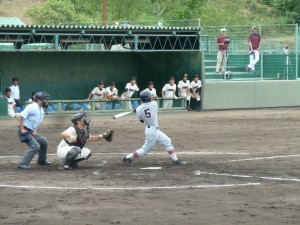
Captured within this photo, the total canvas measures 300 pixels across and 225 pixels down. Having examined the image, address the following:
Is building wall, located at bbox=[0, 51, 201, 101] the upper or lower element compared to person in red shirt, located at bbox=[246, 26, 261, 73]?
lower

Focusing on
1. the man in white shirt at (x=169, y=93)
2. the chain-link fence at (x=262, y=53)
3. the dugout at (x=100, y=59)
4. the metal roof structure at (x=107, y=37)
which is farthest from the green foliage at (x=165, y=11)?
the man in white shirt at (x=169, y=93)

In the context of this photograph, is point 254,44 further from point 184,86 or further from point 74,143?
point 74,143

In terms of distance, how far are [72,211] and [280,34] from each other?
3135 cm

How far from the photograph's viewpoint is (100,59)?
1545 inches

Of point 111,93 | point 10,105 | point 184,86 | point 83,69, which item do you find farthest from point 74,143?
point 83,69

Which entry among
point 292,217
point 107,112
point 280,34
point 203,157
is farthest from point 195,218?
point 280,34

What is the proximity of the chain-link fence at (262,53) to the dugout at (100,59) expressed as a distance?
1695 mm

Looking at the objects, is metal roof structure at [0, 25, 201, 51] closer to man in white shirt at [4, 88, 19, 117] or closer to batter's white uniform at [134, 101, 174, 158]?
man in white shirt at [4, 88, 19, 117]

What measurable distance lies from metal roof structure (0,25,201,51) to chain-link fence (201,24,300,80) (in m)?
1.84

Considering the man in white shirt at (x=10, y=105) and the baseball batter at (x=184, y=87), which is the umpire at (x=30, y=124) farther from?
the baseball batter at (x=184, y=87)

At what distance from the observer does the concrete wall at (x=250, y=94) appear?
37.7 meters

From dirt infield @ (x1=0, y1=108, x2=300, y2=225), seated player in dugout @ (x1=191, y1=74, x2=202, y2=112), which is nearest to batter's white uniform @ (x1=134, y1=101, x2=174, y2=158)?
dirt infield @ (x1=0, y1=108, x2=300, y2=225)

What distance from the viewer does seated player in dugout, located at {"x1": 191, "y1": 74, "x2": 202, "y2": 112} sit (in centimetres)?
3656

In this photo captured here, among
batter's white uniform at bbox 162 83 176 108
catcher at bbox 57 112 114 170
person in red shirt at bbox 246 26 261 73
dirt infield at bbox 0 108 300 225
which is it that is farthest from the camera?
person in red shirt at bbox 246 26 261 73
